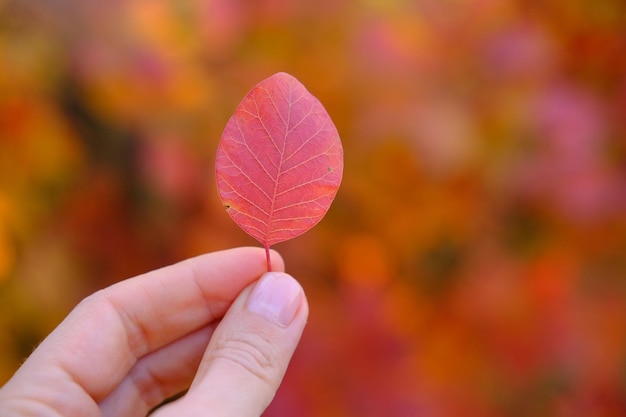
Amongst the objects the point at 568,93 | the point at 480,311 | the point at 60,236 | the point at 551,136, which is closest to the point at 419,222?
the point at 480,311

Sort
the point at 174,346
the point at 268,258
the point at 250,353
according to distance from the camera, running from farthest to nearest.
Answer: the point at 174,346, the point at 268,258, the point at 250,353

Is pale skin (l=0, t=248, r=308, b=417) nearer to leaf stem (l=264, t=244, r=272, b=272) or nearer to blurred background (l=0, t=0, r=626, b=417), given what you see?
leaf stem (l=264, t=244, r=272, b=272)

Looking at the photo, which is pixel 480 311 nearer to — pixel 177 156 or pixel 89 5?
pixel 177 156

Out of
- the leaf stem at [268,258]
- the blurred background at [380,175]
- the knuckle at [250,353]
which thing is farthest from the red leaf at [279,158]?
the blurred background at [380,175]

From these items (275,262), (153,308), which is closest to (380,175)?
(275,262)

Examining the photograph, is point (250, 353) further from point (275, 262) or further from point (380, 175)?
point (380, 175)

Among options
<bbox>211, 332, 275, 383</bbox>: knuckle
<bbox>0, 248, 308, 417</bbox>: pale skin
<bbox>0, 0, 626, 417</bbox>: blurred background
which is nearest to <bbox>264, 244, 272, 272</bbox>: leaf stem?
<bbox>0, 248, 308, 417</bbox>: pale skin

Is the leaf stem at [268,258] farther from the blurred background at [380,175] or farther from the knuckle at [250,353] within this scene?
the blurred background at [380,175]
